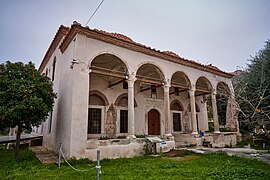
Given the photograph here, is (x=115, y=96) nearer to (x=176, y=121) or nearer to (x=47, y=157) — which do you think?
(x=47, y=157)

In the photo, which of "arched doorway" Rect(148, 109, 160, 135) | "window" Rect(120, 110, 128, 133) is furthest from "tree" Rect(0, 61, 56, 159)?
"arched doorway" Rect(148, 109, 160, 135)

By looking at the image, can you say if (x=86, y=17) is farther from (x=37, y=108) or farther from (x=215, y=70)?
(x=215, y=70)

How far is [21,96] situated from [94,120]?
473cm

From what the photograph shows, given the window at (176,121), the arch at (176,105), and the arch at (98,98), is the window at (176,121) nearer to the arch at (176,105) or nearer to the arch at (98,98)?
the arch at (176,105)

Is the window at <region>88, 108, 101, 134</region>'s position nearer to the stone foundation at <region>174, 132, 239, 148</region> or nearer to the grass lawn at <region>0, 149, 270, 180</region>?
the grass lawn at <region>0, 149, 270, 180</region>

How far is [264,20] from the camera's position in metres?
5.92

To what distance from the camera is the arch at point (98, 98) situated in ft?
38.4

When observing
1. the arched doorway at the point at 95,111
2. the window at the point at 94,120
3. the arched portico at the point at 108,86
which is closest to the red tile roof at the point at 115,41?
the arched portico at the point at 108,86

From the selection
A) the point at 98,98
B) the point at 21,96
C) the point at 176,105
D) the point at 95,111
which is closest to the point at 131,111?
the point at 95,111

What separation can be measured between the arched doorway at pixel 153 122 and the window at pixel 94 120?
4.20 meters

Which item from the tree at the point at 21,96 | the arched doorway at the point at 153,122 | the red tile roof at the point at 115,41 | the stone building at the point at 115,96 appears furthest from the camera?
the arched doorway at the point at 153,122

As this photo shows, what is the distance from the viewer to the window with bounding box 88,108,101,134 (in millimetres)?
11344

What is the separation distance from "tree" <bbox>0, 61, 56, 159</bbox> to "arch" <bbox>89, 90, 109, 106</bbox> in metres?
3.10

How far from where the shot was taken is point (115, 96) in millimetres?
12531
